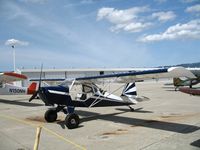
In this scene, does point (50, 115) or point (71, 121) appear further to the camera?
point (50, 115)

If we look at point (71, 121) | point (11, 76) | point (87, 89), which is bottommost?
point (71, 121)

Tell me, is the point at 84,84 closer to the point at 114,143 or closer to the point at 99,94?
the point at 99,94

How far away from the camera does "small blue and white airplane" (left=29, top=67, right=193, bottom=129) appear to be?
32.2ft

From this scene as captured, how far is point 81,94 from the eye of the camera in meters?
11.3

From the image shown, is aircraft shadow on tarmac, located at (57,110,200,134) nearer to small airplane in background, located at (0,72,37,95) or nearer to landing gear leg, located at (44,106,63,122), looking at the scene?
landing gear leg, located at (44,106,63,122)

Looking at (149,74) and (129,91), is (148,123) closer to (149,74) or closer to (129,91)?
(149,74)

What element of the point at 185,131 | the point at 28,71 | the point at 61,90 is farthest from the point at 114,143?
the point at 28,71

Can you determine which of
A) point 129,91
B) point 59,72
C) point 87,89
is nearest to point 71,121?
point 87,89

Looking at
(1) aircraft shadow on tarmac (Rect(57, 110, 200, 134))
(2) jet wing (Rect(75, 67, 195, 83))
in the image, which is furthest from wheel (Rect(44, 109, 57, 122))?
(2) jet wing (Rect(75, 67, 195, 83))

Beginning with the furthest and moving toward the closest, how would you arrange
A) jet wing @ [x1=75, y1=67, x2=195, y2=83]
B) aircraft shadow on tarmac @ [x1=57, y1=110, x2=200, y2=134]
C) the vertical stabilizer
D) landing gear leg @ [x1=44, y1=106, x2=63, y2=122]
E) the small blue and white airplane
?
the vertical stabilizer < landing gear leg @ [x1=44, y1=106, x2=63, y2=122] < the small blue and white airplane < aircraft shadow on tarmac @ [x1=57, y1=110, x2=200, y2=134] < jet wing @ [x1=75, y1=67, x2=195, y2=83]

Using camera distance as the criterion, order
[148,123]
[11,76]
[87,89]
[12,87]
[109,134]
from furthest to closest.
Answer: [12,87] → [11,76] → [87,89] → [148,123] → [109,134]

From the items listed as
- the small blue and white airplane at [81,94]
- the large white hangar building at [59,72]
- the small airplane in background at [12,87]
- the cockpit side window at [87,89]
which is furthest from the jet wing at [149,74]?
the large white hangar building at [59,72]

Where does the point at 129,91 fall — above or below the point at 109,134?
above

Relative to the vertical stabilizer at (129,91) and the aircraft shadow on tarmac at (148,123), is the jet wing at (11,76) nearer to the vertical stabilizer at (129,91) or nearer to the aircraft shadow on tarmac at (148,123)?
the aircraft shadow on tarmac at (148,123)
